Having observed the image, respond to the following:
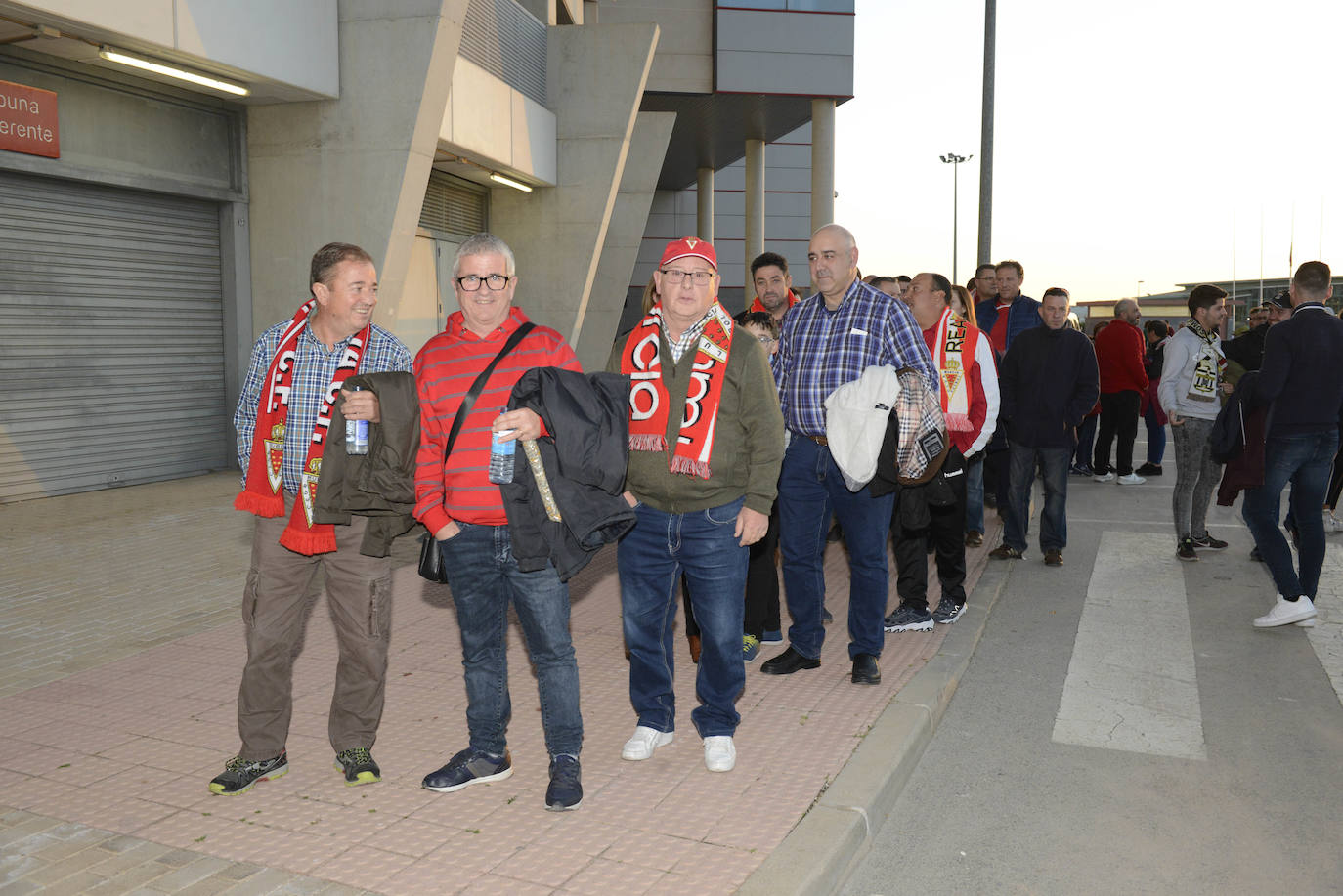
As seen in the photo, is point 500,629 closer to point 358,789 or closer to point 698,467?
point 358,789

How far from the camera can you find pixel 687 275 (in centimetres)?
401

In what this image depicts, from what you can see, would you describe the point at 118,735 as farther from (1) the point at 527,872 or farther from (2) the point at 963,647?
(2) the point at 963,647

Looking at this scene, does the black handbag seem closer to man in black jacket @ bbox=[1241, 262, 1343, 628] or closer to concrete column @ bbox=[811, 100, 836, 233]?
man in black jacket @ bbox=[1241, 262, 1343, 628]

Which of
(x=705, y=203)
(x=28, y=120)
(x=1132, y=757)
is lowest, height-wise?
(x=1132, y=757)

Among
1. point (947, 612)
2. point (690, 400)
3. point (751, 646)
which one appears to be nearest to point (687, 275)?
point (690, 400)

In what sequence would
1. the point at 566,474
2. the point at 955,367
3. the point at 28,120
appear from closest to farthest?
the point at 566,474 < the point at 955,367 < the point at 28,120

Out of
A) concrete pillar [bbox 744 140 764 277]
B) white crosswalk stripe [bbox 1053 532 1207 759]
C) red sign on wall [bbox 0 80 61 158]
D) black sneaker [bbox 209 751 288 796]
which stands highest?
concrete pillar [bbox 744 140 764 277]

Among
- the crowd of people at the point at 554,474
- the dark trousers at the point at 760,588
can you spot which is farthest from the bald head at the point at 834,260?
the dark trousers at the point at 760,588

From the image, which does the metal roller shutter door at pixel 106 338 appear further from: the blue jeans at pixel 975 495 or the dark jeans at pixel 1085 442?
the dark jeans at pixel 1085 442

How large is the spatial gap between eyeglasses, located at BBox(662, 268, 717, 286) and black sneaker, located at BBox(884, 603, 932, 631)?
9.90 feet

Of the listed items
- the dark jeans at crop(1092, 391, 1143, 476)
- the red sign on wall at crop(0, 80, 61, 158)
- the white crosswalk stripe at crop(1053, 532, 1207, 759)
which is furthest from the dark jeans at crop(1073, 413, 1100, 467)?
the red sign on wall at crop(0, 80, 61, 158)

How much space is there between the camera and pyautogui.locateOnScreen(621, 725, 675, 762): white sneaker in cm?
421

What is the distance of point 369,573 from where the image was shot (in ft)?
13.0

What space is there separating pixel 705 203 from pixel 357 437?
1315 inches
